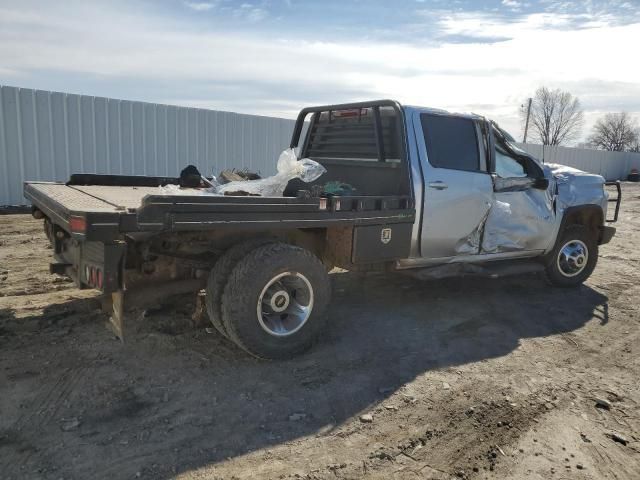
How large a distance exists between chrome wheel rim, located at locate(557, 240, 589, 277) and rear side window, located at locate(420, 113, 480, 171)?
1921 mm

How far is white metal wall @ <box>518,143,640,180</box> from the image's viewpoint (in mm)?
31469

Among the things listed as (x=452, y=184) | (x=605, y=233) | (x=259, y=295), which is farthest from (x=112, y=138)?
(x=605, y=233)

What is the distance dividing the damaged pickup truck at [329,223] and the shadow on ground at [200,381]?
1.24ft

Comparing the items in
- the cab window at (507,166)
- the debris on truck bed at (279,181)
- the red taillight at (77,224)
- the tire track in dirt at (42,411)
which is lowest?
the tire track in dirt at (42,411)

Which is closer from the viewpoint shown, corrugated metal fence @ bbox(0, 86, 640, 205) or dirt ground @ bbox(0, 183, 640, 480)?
dirt ground @ bbox(0, 183, 640, 480)

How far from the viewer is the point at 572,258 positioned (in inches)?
259

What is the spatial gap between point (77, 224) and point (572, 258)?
572 centimetres

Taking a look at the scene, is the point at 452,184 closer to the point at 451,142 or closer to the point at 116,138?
the point at 451,142

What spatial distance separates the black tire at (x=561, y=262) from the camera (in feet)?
21.2

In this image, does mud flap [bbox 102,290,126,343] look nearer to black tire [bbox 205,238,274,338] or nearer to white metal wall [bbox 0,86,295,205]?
black tire [bbox 205,238,274,338]

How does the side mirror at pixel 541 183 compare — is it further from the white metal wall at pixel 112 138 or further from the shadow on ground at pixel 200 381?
the white metal wall at pixel 112 138

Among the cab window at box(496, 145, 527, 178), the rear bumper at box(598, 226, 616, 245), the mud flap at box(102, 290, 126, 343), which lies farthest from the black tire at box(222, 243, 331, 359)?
the rear bumper at box(598, 226, 616, 245)

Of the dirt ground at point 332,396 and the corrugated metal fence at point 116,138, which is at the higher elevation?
the corrugated metal fence at point 116,138

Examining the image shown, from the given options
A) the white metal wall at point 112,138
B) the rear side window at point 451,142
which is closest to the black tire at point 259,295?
the rear side window at point 451,142
